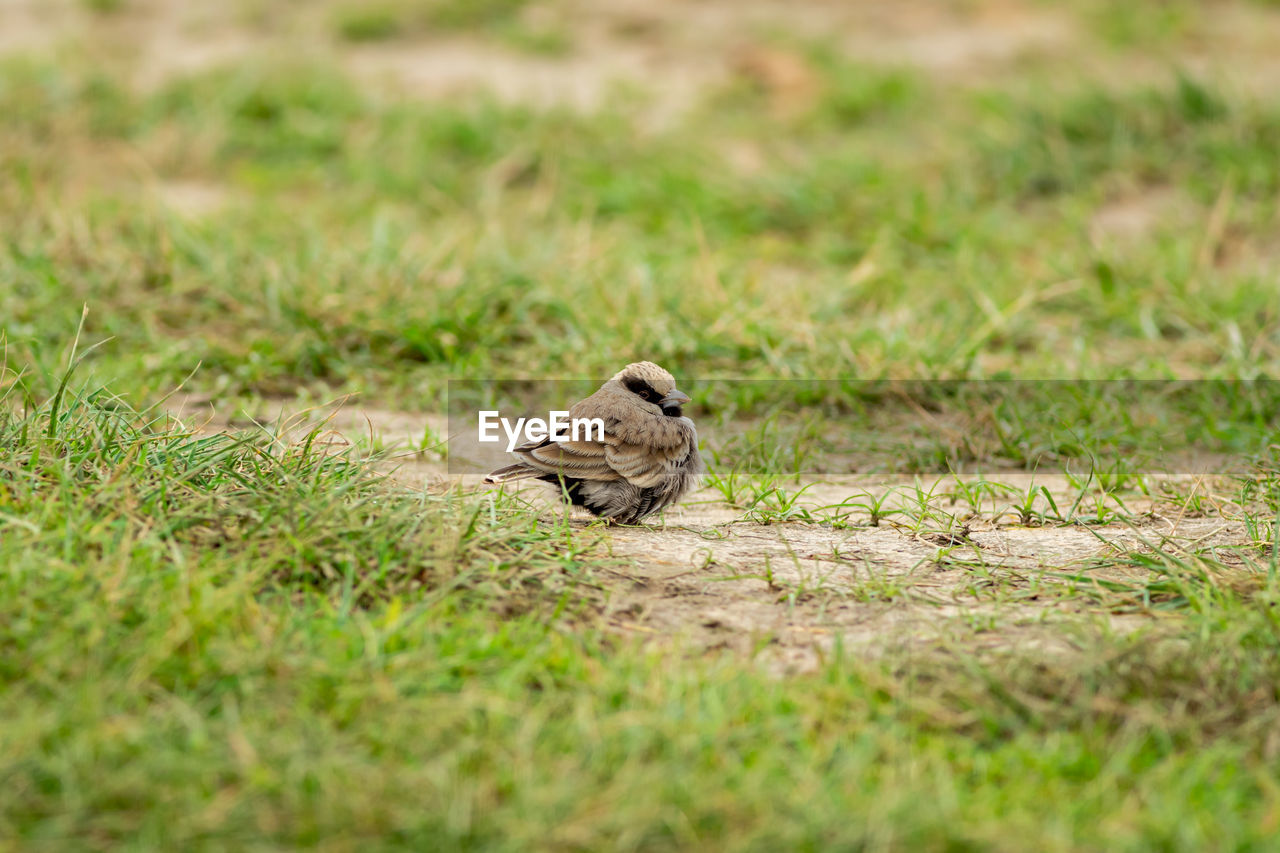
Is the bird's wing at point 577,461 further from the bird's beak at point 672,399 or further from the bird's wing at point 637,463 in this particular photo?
the bird's beak at point 672,399

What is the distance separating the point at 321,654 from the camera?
2893mm

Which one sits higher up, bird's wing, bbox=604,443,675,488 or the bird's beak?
the bird's beak

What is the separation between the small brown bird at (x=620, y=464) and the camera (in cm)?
388

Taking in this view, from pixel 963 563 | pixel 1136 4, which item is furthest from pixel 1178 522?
pixel 1136 4

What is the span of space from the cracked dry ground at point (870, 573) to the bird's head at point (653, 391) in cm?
35

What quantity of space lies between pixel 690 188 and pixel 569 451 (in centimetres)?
374

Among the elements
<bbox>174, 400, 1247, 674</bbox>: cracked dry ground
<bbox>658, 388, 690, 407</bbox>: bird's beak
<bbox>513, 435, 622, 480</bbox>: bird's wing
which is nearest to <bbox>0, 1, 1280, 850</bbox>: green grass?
<bbox>174, 400, 1247, 674</bbox>: cracked dry ground

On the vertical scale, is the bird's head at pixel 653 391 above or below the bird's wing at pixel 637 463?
above

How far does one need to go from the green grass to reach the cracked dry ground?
3cm

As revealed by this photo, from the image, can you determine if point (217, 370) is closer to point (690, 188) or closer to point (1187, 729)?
point (690, 188)

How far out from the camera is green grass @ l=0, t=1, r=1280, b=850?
2551 millimetres

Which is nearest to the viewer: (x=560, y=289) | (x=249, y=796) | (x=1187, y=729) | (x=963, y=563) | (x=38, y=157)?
(x=249, y=796)

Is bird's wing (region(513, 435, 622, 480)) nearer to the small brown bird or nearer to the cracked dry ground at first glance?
the small brown bird

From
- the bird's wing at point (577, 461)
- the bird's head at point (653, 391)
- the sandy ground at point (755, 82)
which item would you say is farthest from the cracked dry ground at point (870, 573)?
the bird's head at point (653, 391)
